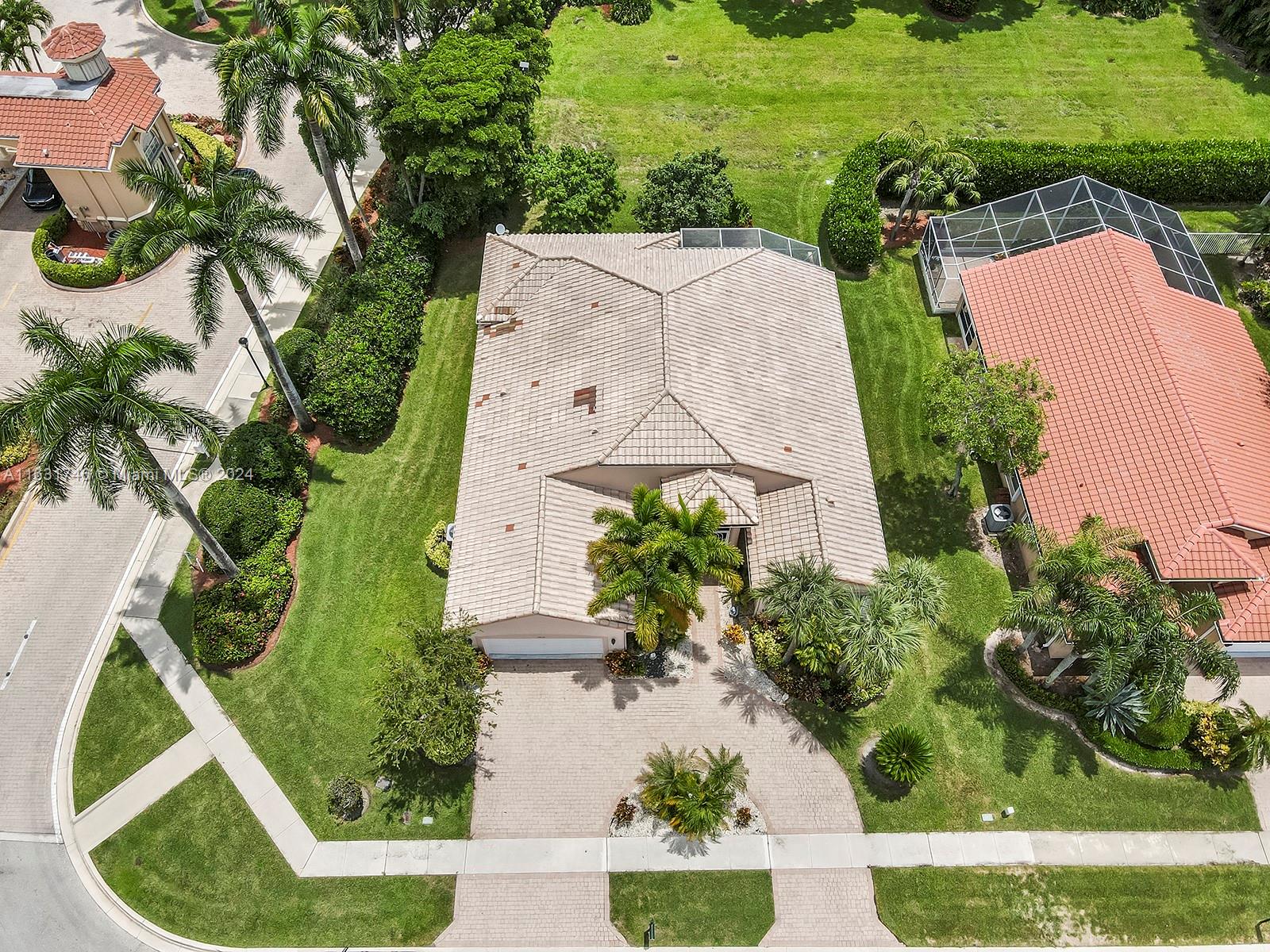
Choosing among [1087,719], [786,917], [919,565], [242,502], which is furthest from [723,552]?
[242,502]

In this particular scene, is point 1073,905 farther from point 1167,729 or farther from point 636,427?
point 636,427

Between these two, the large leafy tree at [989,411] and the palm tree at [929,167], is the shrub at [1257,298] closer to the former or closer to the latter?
the palm tree at [929,167]

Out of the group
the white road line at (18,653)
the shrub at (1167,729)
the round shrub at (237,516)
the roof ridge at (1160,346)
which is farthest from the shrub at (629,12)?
the shrub at (1167,729)

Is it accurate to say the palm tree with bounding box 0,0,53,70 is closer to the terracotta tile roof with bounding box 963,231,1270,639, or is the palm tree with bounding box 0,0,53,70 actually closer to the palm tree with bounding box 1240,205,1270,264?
the terracotta tile roof with bounding box 963,231,1270,639

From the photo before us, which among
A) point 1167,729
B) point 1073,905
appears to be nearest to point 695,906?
point 1073,905

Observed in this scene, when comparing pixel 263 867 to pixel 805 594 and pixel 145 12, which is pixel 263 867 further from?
pixel 145 12
